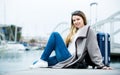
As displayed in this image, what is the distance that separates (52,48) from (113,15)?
104 feet

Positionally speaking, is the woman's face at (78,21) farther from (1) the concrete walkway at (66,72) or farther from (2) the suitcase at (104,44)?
(1) the concrete walkway at (66,72)

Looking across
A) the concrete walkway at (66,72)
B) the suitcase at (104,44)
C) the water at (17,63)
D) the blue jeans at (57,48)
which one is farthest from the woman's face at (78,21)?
the water at (17,63)

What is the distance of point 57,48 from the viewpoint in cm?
414

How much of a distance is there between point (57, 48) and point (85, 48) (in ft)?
0.91

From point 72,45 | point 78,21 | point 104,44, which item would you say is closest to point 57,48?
point 72,45

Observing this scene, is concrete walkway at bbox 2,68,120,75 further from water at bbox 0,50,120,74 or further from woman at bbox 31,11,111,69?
water at bbox 0,50,120,74

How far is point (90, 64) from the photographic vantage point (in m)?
4.24

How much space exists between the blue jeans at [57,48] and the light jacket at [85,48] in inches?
2.2

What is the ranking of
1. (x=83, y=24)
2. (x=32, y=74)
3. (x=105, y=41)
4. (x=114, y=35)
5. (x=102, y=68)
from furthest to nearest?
(x=114, y=35), (x=105, y=41), (x=83, y=24), (x=102, y=68), (x=32, y=74)

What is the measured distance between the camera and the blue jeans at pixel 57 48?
4094 mm

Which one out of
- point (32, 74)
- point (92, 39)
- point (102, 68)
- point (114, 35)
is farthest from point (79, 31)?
point (114, 35)

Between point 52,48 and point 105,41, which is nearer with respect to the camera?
point 52,48

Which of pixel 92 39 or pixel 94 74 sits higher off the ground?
pixel 92 39

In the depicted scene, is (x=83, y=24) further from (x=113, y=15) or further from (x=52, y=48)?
(x=113, y=15)
